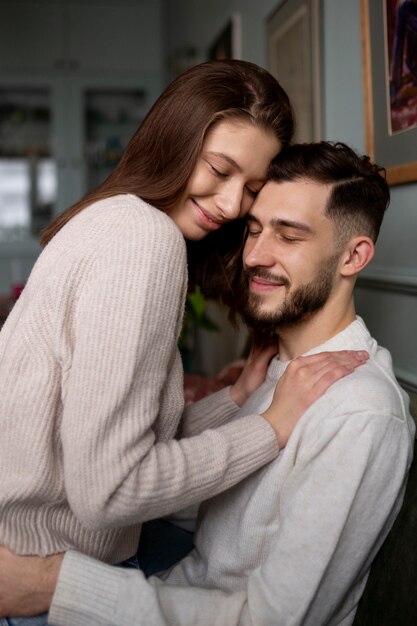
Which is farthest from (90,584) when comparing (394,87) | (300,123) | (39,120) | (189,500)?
(39,120)

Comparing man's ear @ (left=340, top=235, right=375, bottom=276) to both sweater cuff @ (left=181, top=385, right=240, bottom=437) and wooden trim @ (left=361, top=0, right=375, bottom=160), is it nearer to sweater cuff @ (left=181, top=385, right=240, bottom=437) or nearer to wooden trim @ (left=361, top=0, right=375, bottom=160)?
sweater cuff @ (left=181, top=385, right=240, bottom=437)

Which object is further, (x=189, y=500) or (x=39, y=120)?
(x=39, y=120)

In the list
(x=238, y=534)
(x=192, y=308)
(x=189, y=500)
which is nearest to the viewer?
(x=189, y=500)

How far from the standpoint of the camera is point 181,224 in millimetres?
1431

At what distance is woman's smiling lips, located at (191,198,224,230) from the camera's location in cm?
141

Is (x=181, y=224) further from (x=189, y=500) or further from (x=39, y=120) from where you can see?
(x=39, y=120)

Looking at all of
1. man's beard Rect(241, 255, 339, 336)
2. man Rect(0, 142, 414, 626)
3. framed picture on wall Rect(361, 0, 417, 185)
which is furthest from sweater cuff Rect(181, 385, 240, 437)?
framed picture on wall Rect(361, 0, 417, 185)

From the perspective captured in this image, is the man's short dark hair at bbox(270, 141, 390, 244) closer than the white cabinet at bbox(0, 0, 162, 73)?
Yes

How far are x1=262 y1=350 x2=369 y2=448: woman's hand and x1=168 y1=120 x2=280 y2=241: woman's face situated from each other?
1.14 ft

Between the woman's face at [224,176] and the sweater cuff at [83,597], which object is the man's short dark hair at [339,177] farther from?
the sweater cuff at [83,597]

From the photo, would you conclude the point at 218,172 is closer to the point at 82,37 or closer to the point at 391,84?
the point at 391,84

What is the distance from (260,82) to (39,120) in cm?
489

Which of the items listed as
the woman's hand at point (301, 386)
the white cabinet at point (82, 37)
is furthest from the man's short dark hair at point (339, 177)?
the white cabinet at point (82, 37)

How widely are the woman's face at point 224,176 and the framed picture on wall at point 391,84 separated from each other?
0.46 metres
